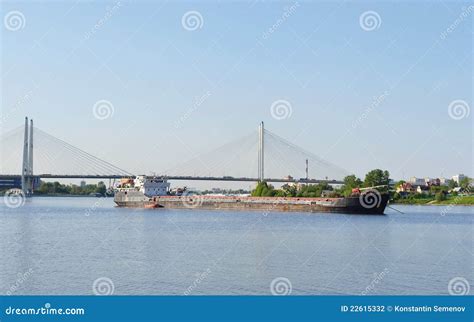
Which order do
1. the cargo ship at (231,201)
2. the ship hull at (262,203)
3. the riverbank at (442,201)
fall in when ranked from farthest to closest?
the riverbank at (442,201) < the cargo ship at (231,201) < the ship hull at (262,203)

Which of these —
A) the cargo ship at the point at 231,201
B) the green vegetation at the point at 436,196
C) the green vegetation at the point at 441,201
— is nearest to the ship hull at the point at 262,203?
the cargo ship at the point at 231,201

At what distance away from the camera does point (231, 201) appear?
5391 cm

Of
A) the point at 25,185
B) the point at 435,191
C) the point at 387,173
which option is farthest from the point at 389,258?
the point at 435,191

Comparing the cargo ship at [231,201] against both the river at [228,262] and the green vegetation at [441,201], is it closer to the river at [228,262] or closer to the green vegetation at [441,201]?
the river at [228,262]

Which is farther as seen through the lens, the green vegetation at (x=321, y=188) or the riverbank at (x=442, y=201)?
the riverbank at (x=442, y=201)

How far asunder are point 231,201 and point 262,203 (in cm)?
278

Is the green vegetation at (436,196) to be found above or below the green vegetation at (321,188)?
below

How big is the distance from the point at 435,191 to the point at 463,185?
5643mm

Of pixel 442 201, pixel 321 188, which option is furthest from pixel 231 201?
pixel 442 201

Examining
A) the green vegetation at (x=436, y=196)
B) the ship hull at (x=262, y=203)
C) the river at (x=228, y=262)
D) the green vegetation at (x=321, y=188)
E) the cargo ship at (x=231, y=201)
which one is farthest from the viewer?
the green vegetation at (x=436, y=196)

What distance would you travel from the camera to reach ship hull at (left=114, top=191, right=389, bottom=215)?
146 ft

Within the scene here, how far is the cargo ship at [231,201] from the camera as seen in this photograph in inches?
1763

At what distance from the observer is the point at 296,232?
2661cm

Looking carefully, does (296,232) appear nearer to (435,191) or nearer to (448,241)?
(448,241)
